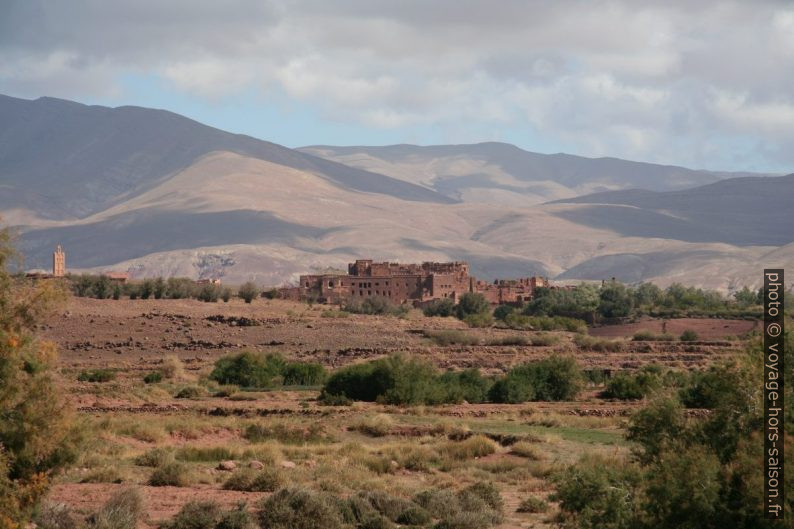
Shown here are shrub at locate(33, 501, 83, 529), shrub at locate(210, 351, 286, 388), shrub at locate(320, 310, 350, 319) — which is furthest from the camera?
shrub at locate(320, 310, 350, 319)

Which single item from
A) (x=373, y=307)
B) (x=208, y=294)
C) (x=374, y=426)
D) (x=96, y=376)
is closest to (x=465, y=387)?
(x=374, y=426)

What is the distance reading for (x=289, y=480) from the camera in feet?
77.6

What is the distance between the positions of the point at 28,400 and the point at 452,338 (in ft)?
185

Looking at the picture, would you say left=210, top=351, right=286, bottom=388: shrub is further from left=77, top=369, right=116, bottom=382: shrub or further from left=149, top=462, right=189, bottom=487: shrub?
left=149, top=462, right=189, bottom=487: shrub

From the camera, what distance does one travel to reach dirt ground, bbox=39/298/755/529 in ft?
81.1

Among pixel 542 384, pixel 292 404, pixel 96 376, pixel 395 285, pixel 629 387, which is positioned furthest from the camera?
pixel 395 285

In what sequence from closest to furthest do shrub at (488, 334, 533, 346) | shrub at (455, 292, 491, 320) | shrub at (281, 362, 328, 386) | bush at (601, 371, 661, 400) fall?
bush at (601, 371, 661, 400) < shrub at (281, 362, 328, 386) < shrub at (488, 334, 533, 346) < shrub at (455, 292, 491, 320)

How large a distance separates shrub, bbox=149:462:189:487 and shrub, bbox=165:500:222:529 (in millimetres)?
3843

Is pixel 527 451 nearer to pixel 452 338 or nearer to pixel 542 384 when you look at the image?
pixel 542 384

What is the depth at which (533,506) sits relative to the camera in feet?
73.0

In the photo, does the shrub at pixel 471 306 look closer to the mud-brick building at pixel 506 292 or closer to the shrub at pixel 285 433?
the mud-brick building at pixel 506 292

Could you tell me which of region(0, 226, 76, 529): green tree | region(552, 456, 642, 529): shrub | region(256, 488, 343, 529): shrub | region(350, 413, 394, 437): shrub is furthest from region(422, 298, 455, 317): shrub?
region(0, 226, 76, 529): green tree

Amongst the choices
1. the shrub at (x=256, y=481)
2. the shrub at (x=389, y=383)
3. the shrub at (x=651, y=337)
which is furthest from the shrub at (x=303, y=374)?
the shrub at (x=651, y=337)

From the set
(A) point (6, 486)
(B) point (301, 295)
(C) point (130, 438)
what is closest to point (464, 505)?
(A) point (6, 486)
